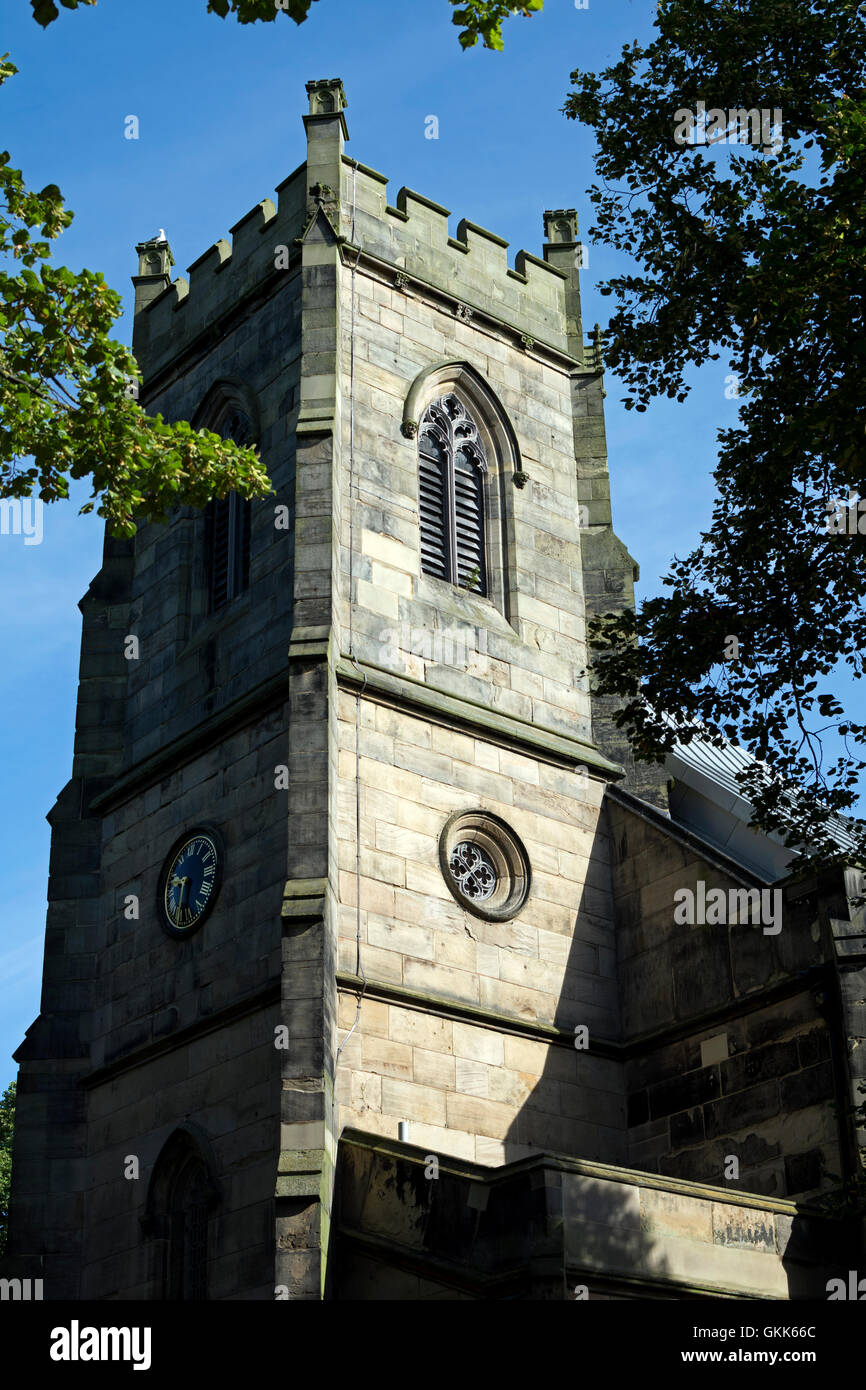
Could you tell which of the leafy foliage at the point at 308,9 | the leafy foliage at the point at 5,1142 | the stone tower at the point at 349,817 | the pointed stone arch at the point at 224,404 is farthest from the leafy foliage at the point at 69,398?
the leafy foliage at the point at 5,1142

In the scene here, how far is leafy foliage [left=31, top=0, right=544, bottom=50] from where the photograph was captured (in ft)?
36.5

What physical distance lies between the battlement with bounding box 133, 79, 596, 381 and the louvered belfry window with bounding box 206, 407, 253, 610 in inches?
72.4

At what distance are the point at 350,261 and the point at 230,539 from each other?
4.08 meters

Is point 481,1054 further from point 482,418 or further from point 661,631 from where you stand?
point 482,418

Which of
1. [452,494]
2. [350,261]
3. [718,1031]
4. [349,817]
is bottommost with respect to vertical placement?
[718,1031]

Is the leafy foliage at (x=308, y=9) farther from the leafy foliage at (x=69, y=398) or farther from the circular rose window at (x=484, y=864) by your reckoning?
the circular rose window at (x=484, y=864)

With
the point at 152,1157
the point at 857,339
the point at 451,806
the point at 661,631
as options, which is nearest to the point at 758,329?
the point at 857,339

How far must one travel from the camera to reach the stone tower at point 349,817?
1966 centimetres

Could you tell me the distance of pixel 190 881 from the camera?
72.1 feet

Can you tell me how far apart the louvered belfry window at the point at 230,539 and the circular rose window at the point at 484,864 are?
4.45m

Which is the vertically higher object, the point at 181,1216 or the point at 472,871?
the point at 472,871

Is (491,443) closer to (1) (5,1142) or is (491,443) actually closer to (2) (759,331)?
(2) (759,331)

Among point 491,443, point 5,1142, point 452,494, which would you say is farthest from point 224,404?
point 5,1142

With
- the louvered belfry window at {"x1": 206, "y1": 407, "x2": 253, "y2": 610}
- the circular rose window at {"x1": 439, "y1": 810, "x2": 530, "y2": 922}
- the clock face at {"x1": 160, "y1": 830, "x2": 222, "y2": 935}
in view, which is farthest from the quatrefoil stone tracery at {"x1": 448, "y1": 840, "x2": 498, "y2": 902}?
the louvered belfry window at {"x1": 206, "y1": 407, "x2": 253, "y2": 610}
